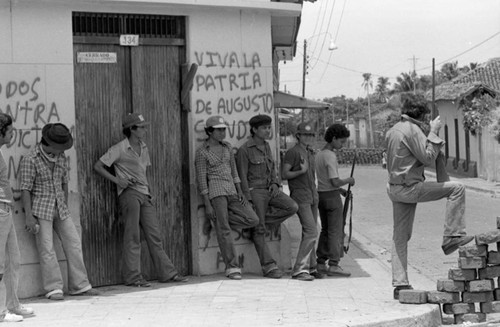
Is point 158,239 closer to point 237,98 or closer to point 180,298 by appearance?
point 180,298

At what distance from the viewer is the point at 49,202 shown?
8.56 metres

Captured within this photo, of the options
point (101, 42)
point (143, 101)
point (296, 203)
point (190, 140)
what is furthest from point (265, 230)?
point (101, 42)

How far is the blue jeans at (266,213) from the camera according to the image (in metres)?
10.0

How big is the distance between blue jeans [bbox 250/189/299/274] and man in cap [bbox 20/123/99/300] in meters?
2.28

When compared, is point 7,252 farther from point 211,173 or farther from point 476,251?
point 476,251

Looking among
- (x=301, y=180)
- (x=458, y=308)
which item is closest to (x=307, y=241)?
(x=301, y=180)

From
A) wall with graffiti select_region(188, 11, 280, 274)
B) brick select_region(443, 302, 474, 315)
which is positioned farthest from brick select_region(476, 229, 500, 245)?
wall with graffiti select_region(188, 11, 280, 274)

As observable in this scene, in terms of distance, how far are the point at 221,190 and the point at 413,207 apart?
231 centimetres

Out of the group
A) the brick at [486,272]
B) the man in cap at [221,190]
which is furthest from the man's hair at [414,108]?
the man in cap at [221,190]

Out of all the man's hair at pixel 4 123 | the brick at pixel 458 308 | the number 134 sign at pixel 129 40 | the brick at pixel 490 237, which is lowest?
the brick at pixel 458 308

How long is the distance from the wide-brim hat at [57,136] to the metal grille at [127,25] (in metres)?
1.21

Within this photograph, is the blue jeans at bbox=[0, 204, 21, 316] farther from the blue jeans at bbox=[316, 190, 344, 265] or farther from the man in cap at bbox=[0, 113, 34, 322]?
the blue jeans at bbox=[316, 190, 344, 265]

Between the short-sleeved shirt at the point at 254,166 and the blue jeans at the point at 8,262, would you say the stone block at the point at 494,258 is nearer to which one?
the short-sleeved shirt at the point at 254,166

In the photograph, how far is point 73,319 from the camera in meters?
7.55
